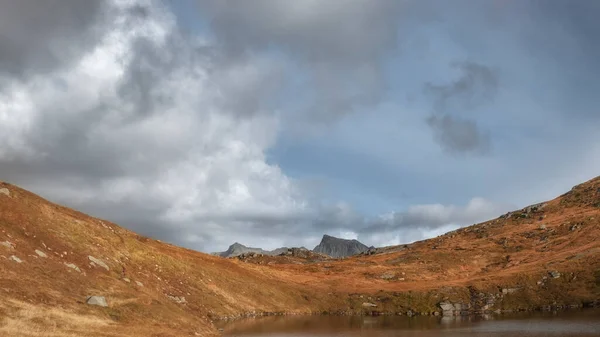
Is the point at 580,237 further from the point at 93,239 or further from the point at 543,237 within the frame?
the point at 93,239

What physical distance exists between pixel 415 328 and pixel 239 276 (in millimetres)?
44179

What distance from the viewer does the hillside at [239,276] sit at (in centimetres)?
5253

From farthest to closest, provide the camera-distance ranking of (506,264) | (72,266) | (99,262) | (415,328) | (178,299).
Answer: (506,264) < (178,299) < (415,328) < (99,262) < (72,266)

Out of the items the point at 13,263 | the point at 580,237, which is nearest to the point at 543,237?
the point at 580,237

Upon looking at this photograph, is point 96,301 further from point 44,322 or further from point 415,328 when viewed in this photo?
point 415,328

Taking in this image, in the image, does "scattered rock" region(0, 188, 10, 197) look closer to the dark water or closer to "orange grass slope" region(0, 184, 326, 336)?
"orange grass slope" region(0, 184, 326, 336)

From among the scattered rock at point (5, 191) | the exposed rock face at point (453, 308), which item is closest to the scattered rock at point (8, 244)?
the scattered rock at point (5, 191)

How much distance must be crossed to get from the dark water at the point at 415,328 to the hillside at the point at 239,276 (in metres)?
7.79

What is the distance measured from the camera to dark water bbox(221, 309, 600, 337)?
210 ft

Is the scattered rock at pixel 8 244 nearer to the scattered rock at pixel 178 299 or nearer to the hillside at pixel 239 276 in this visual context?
the hillside at pixel 239 276

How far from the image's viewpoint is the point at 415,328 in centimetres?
7450

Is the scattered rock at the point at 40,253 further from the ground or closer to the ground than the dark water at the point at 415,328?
further from the ground

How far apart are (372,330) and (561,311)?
50216 millimetres

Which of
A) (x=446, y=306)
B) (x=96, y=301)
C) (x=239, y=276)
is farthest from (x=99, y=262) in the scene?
(x=446, y=306)
